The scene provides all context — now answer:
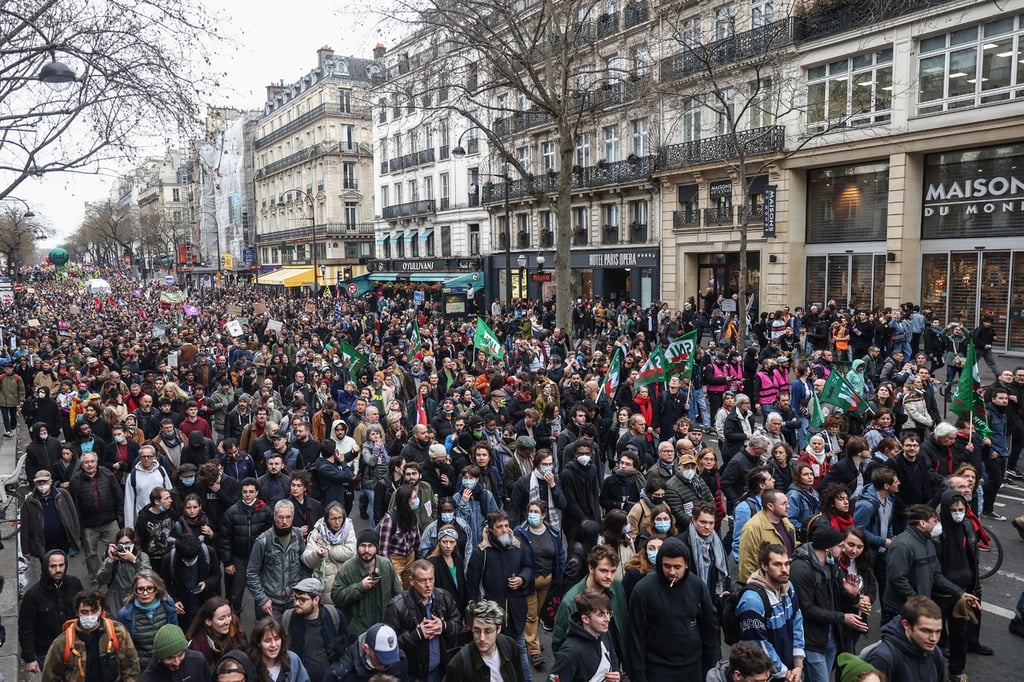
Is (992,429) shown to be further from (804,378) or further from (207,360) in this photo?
(207,360)

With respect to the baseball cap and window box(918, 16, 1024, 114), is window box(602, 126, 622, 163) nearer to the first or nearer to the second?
window box(918, 16, 1024, 114)

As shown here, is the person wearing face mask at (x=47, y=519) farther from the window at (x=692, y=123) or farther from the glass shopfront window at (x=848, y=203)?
the window at (x=692, y=123)

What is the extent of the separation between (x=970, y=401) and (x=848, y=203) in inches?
675

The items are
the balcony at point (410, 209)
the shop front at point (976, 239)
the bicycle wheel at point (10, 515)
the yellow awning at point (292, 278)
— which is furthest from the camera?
the yellow awning at point (292, 278)

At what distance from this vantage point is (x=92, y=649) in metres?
5.03

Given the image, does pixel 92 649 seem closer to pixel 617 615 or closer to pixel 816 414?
pixel 617 615

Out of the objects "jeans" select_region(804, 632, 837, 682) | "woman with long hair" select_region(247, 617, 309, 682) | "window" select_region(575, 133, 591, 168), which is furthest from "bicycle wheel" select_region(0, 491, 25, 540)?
"window" select_region(575, 133, 591, 168)

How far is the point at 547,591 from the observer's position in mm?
6363

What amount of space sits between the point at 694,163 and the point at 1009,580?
882 inches

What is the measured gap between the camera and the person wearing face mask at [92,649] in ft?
16.1

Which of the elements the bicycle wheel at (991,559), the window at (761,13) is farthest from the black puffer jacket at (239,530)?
the window at (761,13)

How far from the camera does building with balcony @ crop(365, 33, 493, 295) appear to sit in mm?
42719

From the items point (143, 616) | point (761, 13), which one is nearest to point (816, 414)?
point (143, 616)

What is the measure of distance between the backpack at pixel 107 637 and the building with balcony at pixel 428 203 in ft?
117
